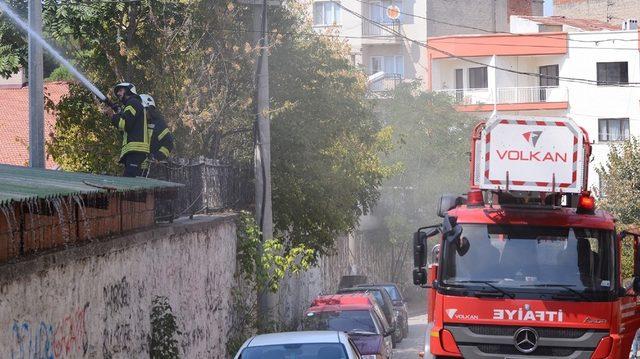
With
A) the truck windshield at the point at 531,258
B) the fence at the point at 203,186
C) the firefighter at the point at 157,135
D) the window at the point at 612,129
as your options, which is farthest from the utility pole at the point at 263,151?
the window at the point at 612,129

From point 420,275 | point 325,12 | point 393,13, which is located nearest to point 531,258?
point 420,275

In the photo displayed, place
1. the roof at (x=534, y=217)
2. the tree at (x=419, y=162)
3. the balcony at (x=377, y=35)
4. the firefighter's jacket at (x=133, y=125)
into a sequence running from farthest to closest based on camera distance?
the balcony at (x=377, y=35)
the tree at (x=419, y=162)
the firefighter's jacket at (x=133, y=125)
the roof at (x=534, y=217)

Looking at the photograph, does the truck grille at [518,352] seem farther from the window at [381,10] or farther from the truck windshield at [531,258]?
the window at [381,10]

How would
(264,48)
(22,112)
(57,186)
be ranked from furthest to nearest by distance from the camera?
(22,112) < (264,48) < (57,186)

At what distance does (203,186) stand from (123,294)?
7.21m

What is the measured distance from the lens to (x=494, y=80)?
57250 millimetres

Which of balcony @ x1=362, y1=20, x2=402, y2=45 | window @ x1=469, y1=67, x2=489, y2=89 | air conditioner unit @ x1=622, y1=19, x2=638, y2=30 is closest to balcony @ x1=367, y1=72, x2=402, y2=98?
window @ x1=469, y1=67, x2=489, y2=89

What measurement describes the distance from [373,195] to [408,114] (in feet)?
64.2

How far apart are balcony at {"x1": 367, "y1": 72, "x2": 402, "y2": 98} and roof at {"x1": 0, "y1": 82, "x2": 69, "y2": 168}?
14665 mm

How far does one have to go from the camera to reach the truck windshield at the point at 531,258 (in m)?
12.6

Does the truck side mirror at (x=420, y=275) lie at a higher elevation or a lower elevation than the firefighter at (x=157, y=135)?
lower

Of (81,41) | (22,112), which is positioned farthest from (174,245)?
(22,112)

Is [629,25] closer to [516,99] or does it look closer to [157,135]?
[516,99]

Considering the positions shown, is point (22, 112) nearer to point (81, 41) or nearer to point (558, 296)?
point (81, 41)
